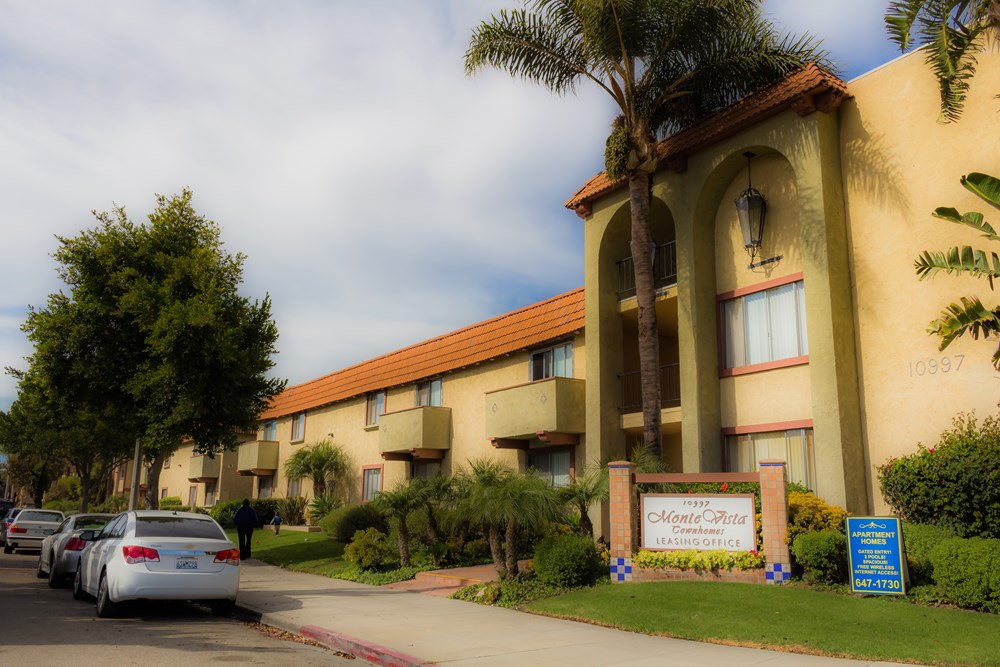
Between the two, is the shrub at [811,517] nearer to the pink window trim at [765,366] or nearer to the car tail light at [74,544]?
the pink window trim at [765,366]

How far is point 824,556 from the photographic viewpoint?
1233cm

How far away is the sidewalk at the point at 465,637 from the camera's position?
888 centimetres

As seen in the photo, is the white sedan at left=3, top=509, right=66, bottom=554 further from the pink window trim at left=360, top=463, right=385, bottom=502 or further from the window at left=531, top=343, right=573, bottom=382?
the window at left=531, top=343, right=573, bottom=382

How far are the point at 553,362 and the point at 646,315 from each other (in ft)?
19.3

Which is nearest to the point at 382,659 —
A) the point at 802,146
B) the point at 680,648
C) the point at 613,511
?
the point at 680,648

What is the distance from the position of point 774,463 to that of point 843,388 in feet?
8.30

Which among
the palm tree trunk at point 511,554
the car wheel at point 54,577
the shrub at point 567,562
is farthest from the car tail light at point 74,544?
the shrub at point 567,562

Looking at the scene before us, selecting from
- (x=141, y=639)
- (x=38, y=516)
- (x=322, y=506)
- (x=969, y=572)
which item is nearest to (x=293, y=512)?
(x=322, y=506)

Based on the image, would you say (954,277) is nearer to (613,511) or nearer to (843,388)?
(843,388)

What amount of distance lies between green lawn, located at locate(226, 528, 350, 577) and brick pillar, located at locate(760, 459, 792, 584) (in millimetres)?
10004

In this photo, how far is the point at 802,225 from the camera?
1557 centimetres

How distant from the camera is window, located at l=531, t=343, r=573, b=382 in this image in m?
21.9

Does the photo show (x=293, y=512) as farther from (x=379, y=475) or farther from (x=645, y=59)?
(x=645, y=59)

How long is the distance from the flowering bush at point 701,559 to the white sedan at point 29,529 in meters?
20.0
